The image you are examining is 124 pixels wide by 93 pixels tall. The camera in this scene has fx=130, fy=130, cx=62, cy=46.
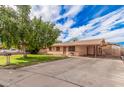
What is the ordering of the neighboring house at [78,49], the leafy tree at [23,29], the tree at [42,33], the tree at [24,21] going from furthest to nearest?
the neighboring house at [78,49] < the tree at [42,33] < the tree at [24,21] < the leafy tree at [23,29]

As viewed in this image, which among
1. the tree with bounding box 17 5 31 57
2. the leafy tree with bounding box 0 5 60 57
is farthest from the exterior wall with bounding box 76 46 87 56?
the tree with bounding box 17 5 31 57

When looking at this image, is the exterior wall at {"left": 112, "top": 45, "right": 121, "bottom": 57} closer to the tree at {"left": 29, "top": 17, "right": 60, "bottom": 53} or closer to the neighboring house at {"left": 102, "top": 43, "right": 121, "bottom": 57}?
the neighboring house at {"left": 102, "top": 43, "right": 121, "bottom": 57}

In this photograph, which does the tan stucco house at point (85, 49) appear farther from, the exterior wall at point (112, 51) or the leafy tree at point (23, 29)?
the leafy tree at point (23, 29)

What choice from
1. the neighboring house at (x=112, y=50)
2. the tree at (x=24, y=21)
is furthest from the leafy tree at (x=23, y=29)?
the neighboring house at (x=112, y=50)

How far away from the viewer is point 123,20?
11.8 metres

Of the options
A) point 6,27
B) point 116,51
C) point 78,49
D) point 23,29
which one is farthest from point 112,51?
point 6,27

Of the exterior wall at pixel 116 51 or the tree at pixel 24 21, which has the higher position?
the tree at pixel 24 21

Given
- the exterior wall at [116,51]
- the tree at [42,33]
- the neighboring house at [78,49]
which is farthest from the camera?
the neighboring house at [78,49]

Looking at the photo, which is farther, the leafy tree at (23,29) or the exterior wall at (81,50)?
the exterior wall at (81,50)

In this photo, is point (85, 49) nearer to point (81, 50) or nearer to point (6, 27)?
point (81, 50)

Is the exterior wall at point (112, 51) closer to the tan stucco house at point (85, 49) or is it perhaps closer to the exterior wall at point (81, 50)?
the tan stucco house at point (85, 49)

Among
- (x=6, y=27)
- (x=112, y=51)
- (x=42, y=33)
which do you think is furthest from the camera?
(x=112, y=51)
